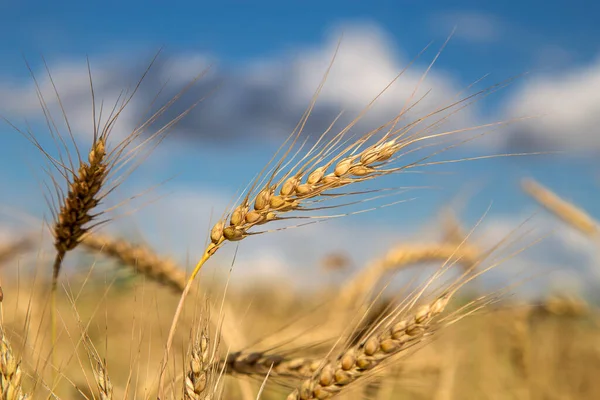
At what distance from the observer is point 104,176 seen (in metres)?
1.57

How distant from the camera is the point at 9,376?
45.0 inches

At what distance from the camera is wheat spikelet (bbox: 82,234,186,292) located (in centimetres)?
196

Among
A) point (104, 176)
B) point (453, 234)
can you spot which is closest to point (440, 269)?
point (104, 176)

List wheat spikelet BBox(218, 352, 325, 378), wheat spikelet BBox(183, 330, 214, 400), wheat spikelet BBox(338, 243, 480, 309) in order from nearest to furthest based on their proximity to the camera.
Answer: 1. wheat spikelet BBox(183, 330, 214, 400)
2. wheat spikelet BBox(218, 352, 325, 378)
3. wheat spikelet BBox(338, 243, 480, 309)

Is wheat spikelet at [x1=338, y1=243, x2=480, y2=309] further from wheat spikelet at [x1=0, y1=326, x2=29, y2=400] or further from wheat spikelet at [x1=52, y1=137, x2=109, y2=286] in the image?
wheat spikelet at [x1=0, y1=326, x2=29, y2=400]

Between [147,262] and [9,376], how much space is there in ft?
2.74

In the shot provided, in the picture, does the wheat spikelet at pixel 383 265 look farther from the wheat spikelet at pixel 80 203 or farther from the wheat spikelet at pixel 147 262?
the wheat spikelet at pixel 80 203

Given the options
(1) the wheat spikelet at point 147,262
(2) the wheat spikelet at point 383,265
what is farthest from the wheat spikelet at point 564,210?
(1) the wheat spikelet at point 147,262

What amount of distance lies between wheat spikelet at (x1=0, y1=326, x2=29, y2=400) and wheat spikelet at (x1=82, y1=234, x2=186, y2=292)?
79 centimetres

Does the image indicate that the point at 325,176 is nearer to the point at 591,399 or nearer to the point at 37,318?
the point at 37,318

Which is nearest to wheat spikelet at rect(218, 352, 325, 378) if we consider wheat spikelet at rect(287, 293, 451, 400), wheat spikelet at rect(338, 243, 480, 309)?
wheat spikelet at rect(287, 293, 451, 400)

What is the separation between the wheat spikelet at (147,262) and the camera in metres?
1.96

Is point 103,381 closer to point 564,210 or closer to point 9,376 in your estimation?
point 9,376

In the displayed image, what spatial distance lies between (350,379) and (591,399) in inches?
129
